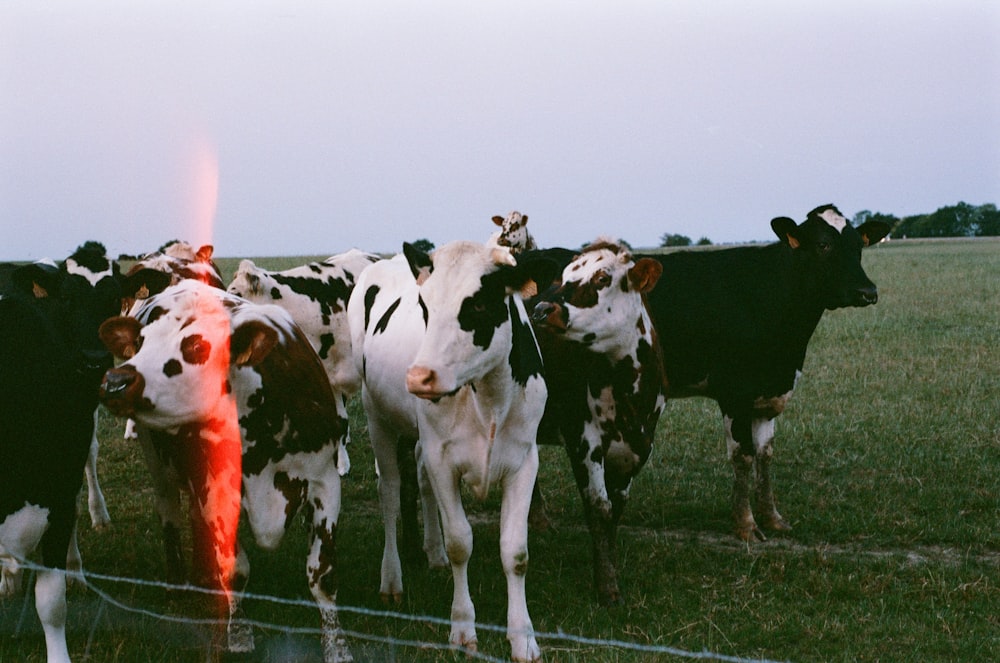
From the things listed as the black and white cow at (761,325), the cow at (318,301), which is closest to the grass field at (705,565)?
the black and white cow at (761,325)

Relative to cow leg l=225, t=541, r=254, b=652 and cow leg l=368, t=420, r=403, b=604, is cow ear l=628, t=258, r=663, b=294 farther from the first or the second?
cow leg l=225, t=541, r=254, b=652

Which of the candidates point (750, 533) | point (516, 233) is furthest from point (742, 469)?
point (516, 233)

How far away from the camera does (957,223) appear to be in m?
93.4

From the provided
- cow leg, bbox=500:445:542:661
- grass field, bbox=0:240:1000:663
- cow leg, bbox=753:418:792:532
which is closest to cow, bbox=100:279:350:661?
grass field, bbox=0:240:1000:663

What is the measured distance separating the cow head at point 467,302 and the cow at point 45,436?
1602 millimetres

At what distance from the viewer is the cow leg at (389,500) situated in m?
6.53

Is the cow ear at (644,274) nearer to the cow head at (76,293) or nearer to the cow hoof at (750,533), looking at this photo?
the cow hoof at (750,533)

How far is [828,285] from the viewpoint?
835 centimetres

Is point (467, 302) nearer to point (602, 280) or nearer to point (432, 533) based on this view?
point (602, 280)

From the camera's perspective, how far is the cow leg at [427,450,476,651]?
5.56m

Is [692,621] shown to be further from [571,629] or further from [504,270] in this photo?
[504,270]

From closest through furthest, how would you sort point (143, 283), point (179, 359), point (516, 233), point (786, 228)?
point (179, 359)
point (143, 283)
point (786, 228)
point (516, 233)

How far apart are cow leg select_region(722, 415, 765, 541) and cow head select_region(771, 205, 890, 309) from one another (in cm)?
122

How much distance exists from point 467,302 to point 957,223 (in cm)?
9800
